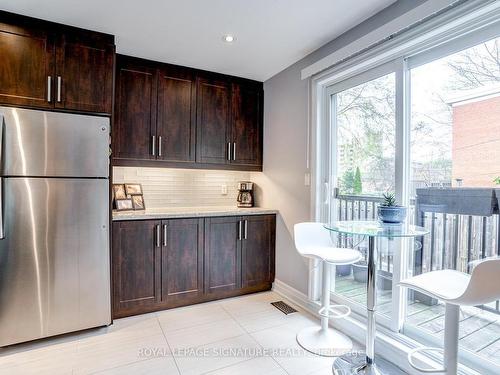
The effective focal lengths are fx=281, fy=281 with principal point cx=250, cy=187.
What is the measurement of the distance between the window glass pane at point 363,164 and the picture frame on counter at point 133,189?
208 centimetres

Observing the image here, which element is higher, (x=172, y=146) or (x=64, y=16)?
(x=64, y=16)

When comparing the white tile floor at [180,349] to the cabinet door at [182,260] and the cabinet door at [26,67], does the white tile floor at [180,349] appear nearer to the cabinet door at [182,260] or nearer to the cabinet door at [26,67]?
the cabinet door at [182,260]

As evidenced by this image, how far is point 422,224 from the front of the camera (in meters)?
1.96

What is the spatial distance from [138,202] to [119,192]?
22 centimetres

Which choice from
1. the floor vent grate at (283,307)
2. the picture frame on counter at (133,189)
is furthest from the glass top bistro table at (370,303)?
the picture frame on counter at (133,189)

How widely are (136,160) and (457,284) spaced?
2.76 metres

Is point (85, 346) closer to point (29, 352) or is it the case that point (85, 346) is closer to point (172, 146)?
point (29, 352)

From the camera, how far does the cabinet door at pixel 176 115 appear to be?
299 centimetres

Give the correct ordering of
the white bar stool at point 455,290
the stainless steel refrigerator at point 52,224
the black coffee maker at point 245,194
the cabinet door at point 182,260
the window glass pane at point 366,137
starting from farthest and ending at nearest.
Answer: the black coffee maker at point 245,194, the cabinet door at point 182,260, the window glass pane at point 366,137, the stainless steel refrigerator at point 52,224, the white bar stool at point 455,290

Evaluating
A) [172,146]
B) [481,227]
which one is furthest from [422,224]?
[172,146]

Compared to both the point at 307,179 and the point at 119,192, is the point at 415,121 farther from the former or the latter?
the point at 119,192

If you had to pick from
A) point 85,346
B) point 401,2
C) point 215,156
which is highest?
point 401,2

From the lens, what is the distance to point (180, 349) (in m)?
2.12

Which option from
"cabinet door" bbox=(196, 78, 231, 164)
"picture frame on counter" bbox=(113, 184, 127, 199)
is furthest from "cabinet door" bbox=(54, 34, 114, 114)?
"cabinet door" bbox=(196, 78, 231, 164)
